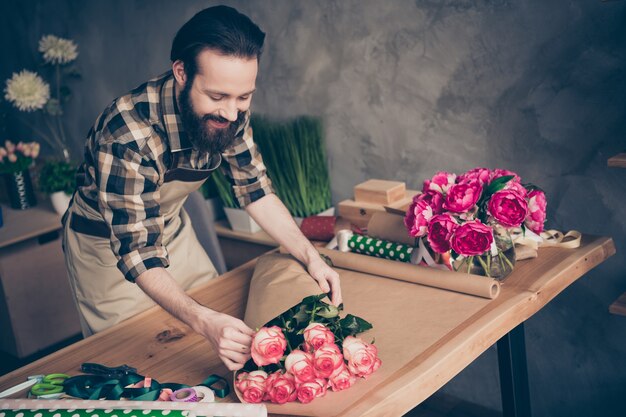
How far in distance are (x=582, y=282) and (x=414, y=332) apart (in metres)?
1.11

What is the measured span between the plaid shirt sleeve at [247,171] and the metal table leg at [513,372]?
2.66ft

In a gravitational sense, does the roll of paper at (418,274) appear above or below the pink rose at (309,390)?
above

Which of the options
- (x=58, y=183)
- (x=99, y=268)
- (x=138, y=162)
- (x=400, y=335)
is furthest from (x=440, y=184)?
(x=58, y=183)

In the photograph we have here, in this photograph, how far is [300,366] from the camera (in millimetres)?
→ 1283

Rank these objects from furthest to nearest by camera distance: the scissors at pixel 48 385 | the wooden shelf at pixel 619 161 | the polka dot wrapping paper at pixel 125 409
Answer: the wooden shelf at pixel 619 161, the scissors at pixel 48 385, the polka dot wrapping paper at pixel 125 409

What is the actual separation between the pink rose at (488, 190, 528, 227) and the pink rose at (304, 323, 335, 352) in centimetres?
57

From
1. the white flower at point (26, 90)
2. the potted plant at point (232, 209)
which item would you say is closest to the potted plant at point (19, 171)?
the white flower at point (26, 90)

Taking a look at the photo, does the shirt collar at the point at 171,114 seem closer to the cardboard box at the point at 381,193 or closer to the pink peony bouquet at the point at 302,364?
the pink peony bouquet at the point at 302,364

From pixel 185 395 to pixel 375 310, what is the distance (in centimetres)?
52

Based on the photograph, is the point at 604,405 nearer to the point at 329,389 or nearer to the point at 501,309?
the point at 501,309

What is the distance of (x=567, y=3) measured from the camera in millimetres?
2129

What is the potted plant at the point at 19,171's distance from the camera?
11.6 feet

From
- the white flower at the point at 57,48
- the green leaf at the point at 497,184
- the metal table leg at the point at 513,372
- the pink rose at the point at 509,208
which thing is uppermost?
the white flower at the point at 57,48

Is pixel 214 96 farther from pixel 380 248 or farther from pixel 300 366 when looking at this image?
pixel 300 366
